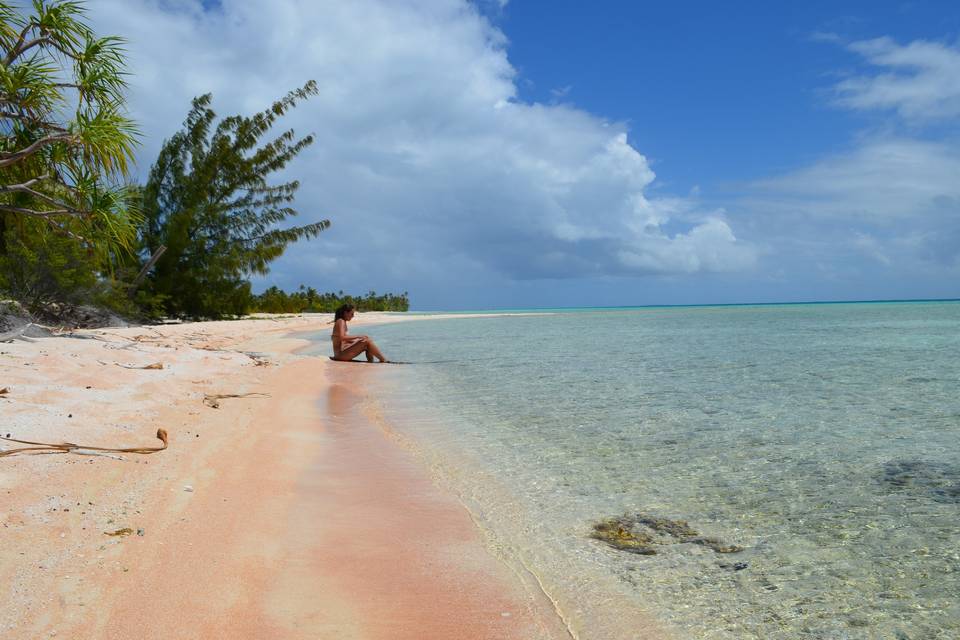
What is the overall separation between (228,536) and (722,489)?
3433 mm

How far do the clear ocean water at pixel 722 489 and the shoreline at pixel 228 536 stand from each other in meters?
0.43

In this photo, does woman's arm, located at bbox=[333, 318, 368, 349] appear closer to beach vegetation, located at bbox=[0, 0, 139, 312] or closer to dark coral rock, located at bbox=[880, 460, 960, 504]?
beach vegetation, located at bbox=[0, 0, 139, 312]

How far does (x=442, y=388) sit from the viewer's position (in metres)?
10.7

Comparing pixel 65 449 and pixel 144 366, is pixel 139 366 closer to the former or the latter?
pixel 144 366

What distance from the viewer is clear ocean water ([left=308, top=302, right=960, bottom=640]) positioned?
9.72 feet

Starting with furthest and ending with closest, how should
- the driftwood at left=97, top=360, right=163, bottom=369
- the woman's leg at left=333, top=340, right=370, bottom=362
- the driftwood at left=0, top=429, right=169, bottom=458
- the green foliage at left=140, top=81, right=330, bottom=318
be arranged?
the green foliage at left=140, top=81, right=330, bottom=318, the woman's leg at left=333, top=340, right=370, bottom=362, the driftwood at left=97, top=360, right=163, bottom=369, the driftwood at left=0, top=429, right=169, bottom=458

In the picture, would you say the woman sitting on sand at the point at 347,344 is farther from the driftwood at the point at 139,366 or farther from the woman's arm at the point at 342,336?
the driftwood at the point at 139,366

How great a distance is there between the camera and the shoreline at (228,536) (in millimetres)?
2590

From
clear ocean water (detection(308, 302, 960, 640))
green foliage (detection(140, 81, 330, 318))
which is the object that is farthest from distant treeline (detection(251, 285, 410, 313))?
clear ocean water (detection(308, 302, 960, 640))

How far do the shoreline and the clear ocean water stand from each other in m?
0.43

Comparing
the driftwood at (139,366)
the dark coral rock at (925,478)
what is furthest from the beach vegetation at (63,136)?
the dark coral rock at (925,478)

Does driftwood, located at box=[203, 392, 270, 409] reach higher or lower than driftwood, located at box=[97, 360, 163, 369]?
lower

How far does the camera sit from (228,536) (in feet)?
11.3

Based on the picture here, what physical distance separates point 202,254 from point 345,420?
24.2 meters
